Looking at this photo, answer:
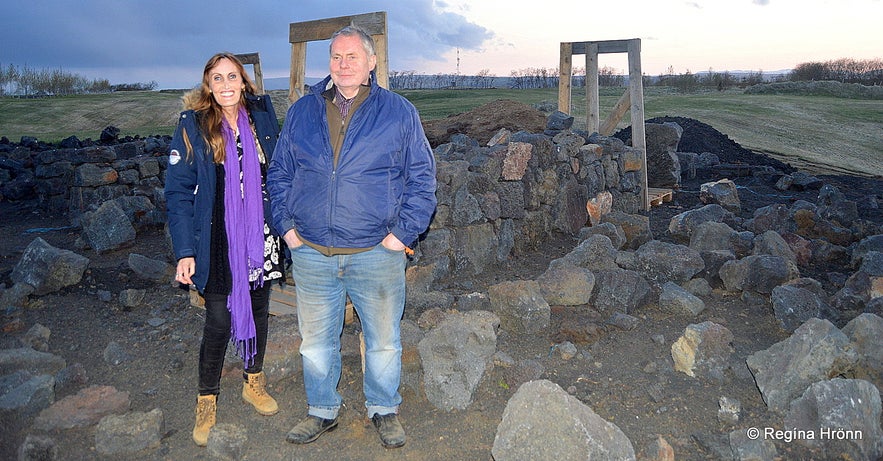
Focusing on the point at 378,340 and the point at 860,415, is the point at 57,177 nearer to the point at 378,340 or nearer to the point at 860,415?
the point at 378,340

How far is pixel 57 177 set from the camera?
37.7 ft

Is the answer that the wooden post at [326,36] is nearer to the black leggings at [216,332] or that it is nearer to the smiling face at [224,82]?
the smiling face at [224,82]

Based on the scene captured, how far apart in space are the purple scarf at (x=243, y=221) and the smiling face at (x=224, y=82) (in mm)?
114

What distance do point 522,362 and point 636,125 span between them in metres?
6.24

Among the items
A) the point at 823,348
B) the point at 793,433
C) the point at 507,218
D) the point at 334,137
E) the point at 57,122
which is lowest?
the point at 793,433

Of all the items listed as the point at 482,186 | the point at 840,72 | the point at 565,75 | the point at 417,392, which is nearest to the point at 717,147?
the point at 565,75

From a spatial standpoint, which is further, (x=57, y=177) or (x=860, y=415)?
(x=57, y=177)

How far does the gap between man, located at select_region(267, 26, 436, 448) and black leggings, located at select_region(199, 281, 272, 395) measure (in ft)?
1.20

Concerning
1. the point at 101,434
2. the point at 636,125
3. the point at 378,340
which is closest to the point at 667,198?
the point at 636,125

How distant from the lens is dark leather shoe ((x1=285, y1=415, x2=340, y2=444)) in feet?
12.1

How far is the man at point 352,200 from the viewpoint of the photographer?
130 inches

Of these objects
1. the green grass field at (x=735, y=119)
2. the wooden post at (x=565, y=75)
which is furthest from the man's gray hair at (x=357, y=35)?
the green grass field at (x=735, y=119)

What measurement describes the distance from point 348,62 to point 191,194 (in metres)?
1.10

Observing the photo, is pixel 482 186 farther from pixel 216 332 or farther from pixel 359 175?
pixel 216 332
